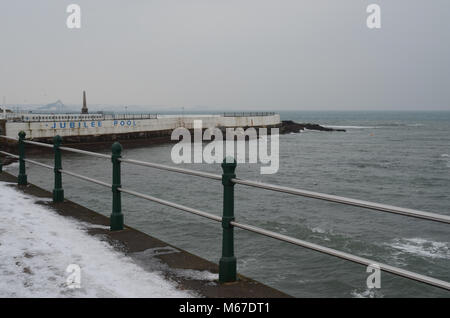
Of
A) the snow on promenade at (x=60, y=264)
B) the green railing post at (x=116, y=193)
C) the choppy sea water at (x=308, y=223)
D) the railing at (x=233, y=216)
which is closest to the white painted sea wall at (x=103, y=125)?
the choppy sea water at (x=308, y=223)

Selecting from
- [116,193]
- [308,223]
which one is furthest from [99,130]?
[116,193]

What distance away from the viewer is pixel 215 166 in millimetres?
33469

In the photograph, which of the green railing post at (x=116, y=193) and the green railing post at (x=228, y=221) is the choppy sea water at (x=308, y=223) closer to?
the green railing post at (x=116, y=193)

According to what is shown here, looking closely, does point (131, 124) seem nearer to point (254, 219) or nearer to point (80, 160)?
point (80, 160)

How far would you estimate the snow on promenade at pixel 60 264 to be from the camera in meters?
4.22

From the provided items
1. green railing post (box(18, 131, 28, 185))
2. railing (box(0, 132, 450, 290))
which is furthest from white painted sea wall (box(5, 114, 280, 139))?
railing (box(0, 132, 450, 290))

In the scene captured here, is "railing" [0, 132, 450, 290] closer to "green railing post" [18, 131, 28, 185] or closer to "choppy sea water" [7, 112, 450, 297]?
"green railing post" [18, 131, 28, 185]

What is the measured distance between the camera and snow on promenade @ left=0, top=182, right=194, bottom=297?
4219mm

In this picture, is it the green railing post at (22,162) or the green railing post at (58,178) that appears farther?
the green railing post at (22,162)

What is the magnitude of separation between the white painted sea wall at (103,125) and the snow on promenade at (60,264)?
39062 mm

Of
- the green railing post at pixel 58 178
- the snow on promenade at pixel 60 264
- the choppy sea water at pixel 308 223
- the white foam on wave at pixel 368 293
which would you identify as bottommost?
the white foam on wave at pixel 368 293
